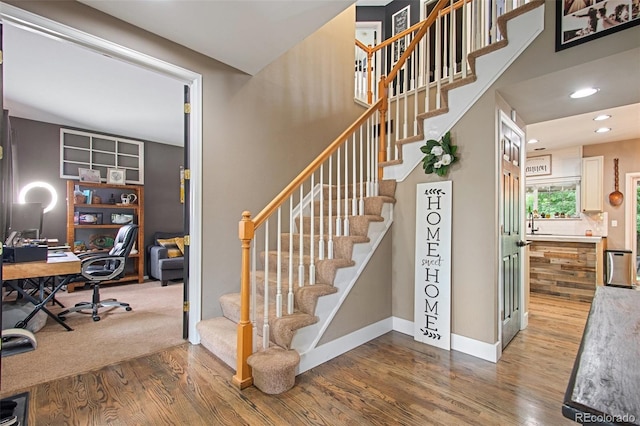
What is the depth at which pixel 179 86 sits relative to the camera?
3557 millimetres

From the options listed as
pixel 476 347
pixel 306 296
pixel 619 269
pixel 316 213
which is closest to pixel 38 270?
pixel 306 296

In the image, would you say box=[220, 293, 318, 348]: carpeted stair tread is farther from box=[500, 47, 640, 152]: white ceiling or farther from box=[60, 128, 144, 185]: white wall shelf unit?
box=[60, 128, 144, 185]: white wall shelf unit

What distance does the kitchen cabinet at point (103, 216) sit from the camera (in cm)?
476

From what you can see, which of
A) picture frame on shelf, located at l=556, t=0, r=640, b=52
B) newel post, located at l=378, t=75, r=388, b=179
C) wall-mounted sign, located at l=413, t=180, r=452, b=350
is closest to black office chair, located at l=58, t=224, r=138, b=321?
newel post, located at l=378, t=75, r=388, b=179

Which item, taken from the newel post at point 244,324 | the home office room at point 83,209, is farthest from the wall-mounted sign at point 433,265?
the home office room at point 83,209

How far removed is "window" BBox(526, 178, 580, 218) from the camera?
554 centimetres

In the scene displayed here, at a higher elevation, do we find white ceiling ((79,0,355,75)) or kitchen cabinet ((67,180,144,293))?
white ceiling ((79,0,355,75))

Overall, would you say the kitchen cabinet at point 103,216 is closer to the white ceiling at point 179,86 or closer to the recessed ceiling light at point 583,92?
the white ceiling at point 179,86

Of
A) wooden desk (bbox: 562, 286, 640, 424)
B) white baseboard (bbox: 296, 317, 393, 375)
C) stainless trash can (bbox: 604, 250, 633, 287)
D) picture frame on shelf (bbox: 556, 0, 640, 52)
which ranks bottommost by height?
white baseboard (bbox: 296, 317, 393, 375)

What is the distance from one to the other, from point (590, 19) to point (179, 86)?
3909mm

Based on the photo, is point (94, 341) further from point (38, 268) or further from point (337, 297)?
point (337, 297)

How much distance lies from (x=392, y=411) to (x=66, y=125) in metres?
6.21

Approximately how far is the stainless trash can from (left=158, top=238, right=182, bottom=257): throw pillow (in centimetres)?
738

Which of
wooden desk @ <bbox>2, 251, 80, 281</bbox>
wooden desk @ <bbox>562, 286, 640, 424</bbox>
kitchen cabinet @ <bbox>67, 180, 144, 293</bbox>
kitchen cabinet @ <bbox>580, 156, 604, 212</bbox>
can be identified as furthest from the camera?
kitchen cabinet @ <bbox>580, 156, 604, 212</bbox>
